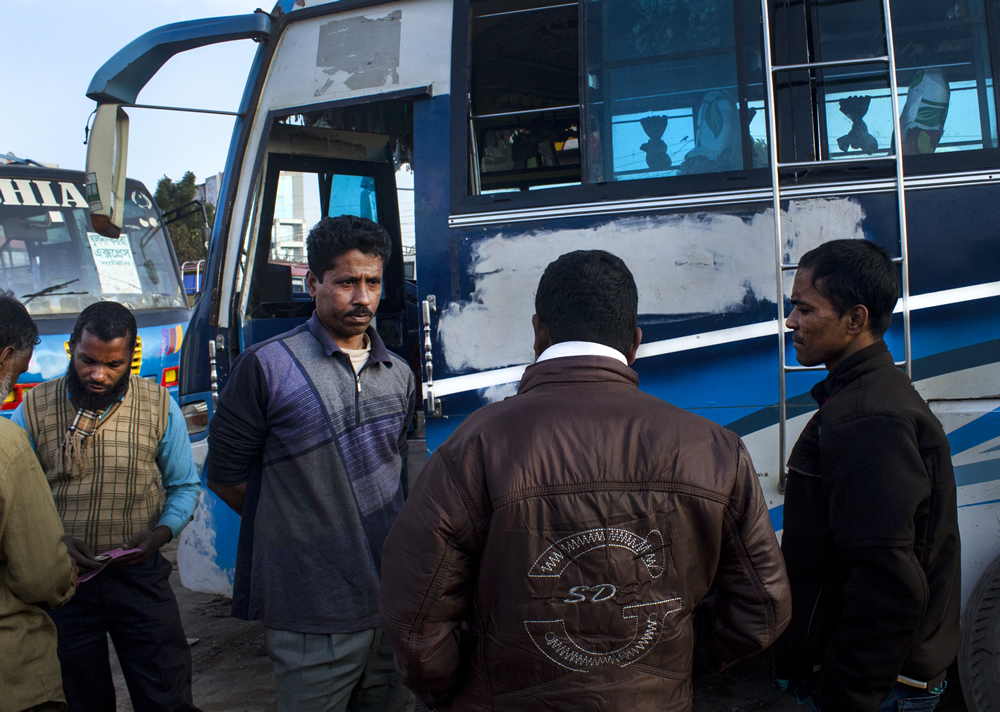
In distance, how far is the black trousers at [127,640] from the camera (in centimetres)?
255

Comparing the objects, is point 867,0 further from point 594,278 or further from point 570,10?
point 594,278

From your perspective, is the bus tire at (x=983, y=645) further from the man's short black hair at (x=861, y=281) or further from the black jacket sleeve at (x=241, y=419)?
the black jacket sleeve at (x=241, y=419)

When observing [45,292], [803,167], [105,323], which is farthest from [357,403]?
[45,292]

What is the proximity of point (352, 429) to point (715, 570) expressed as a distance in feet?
3.97

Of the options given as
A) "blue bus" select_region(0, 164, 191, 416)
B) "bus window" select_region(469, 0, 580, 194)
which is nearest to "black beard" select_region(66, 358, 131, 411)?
"bus window" select_region(469, 0, 580, 194)

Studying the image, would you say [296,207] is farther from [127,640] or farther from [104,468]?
[127,640]

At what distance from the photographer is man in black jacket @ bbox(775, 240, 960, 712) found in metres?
1.64

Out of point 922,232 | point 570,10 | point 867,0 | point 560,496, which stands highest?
point 570,10

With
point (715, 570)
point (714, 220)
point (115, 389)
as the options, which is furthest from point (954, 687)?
point (115, 389)

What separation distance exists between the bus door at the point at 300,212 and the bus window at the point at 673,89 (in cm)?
165

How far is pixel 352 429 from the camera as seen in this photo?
2275 mm

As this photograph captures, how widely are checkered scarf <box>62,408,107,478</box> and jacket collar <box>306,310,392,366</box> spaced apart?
93 centimetres

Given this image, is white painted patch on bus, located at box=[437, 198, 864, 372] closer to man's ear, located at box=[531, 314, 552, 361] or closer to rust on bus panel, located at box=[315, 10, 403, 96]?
rust on bus panel, located at box=[315, 10, 403, 96]

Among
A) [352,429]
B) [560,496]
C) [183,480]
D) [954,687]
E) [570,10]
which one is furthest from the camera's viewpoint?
[954,687]
